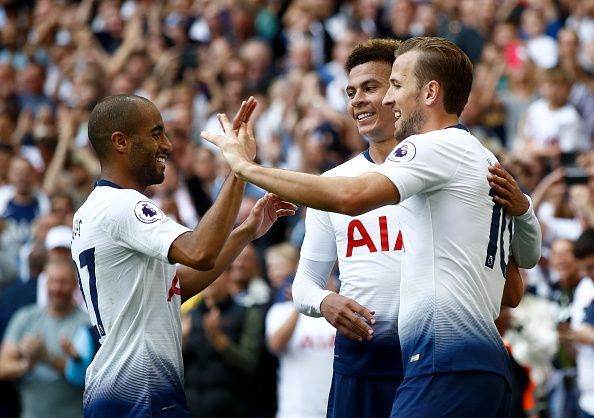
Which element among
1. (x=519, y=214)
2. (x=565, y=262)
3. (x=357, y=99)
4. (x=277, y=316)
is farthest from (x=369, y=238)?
(x=277, y=316)

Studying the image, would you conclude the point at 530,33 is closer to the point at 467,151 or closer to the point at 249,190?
the point at 249,190

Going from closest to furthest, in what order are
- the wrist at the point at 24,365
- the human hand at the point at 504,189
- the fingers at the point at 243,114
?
the human hand at the point at 504,189, the fingers at the point at 243,114, the wrist at the point at 24,365

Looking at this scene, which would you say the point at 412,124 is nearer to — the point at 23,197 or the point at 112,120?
the point at 112,120

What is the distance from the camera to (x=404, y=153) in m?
5.65

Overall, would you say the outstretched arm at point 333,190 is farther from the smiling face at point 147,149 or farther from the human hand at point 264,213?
the human hand at point 264,213

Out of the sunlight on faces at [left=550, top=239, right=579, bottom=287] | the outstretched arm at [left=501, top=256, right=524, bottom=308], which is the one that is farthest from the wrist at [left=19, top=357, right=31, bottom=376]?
the outstretched arm at [left=501, top=256, right=524, bottom=308]

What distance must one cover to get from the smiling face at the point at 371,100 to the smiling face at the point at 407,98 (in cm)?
82

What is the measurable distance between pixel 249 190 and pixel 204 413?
363 centimetres

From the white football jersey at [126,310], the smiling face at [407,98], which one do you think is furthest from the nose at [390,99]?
the white football jersey at [126,310]

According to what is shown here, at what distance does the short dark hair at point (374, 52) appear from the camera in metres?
7.02

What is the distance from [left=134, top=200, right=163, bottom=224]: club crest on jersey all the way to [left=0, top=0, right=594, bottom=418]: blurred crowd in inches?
118

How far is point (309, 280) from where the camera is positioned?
691 centimetres

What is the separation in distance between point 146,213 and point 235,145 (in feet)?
1.84

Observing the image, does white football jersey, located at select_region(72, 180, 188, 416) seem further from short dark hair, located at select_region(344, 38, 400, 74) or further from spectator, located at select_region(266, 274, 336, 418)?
spectator, located at select_region(266, 274, 336, 418)
